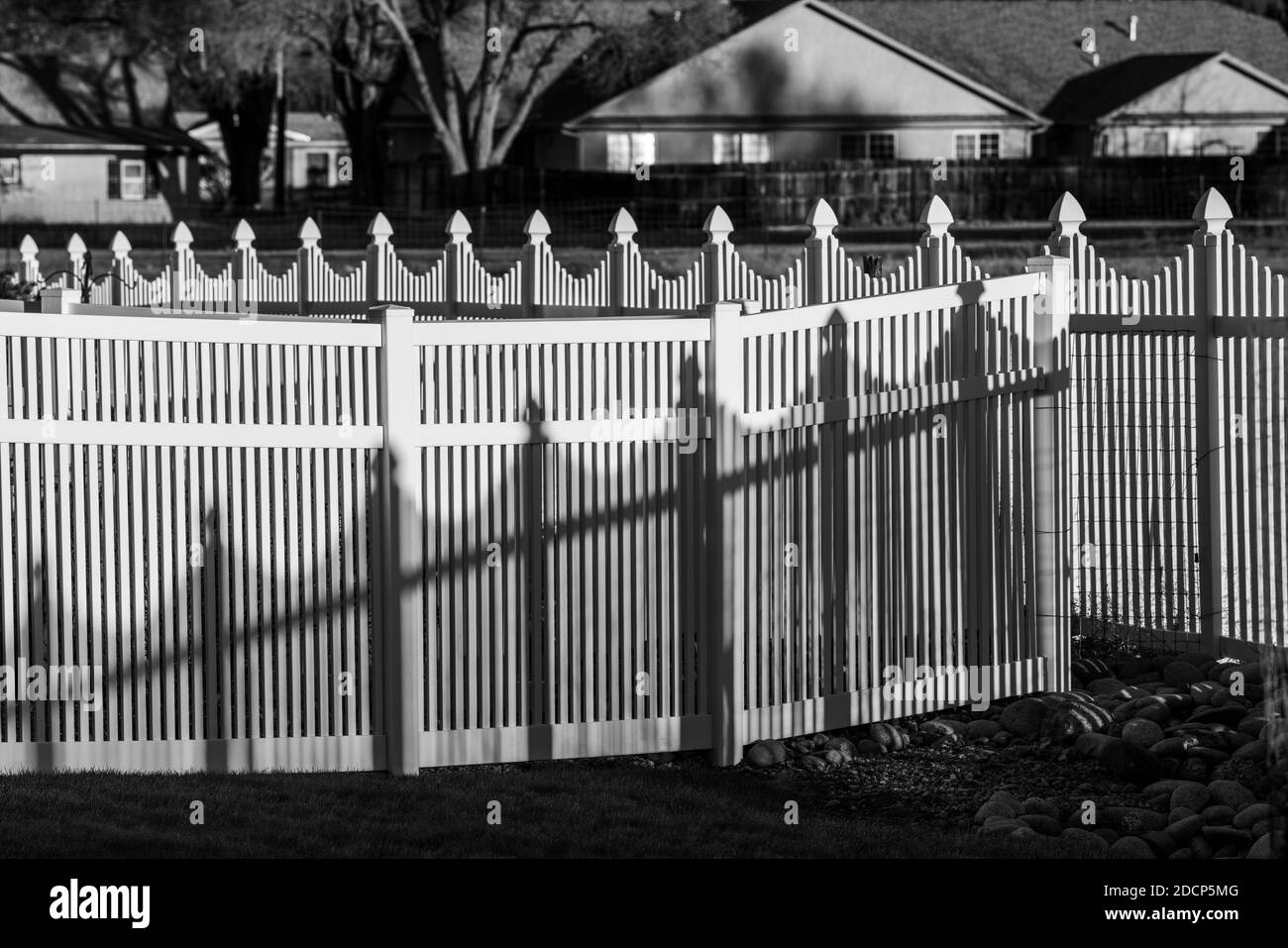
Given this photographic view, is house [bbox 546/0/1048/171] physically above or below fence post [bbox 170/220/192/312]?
above

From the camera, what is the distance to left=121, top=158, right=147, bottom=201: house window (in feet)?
194

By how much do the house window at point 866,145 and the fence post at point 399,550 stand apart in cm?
4809

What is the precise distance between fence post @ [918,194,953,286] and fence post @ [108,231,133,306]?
31.5 ft

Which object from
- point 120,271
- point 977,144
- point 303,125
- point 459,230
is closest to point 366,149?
point 977,144

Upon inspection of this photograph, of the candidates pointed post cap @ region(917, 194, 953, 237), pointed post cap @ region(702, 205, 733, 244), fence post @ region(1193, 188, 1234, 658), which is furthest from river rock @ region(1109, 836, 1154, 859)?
pointed post cap @ region(702, 205, 733, 244)

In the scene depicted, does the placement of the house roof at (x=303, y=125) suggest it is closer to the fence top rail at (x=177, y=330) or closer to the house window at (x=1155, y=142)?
the house window at (x=1155, y=142)

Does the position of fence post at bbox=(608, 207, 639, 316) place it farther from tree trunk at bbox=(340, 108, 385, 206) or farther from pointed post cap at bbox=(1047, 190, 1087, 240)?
tree trunk at bbox=(340, 108, 385, 206)

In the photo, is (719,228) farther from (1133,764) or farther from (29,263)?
(29,263)

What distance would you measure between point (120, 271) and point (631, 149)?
34.0 meters

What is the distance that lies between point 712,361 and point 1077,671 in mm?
2765

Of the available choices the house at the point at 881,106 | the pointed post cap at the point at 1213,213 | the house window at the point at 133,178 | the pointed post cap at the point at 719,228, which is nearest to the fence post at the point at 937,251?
the pointed post cap at the point at 1213,213

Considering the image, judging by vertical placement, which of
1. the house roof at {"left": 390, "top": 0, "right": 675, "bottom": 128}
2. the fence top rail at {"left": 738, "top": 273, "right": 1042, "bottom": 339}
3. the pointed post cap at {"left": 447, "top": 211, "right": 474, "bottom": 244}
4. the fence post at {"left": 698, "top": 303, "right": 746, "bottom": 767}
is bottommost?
the fence post at {"left": 698, "top": 303, "right": 746, "bottom": 767}
